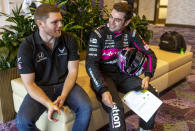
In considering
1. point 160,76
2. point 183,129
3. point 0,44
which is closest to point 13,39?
point 0,44

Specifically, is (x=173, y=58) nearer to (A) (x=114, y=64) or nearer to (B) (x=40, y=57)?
(A) (x=114, y=64)

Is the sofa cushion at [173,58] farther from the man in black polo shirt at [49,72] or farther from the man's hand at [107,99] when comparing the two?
the man in black polo shirt at [49,72]

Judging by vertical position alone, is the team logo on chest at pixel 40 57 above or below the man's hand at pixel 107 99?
above

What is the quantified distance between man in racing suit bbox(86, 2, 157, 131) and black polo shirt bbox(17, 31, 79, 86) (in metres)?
0.19

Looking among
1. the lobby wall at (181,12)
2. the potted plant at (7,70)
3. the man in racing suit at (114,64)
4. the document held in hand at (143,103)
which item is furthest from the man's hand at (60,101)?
the lobby wall at (181,12)

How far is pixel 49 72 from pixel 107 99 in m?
0.47

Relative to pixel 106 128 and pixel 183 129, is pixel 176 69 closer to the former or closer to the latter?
pixel 183 129

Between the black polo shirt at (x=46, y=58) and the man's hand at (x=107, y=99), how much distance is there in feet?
1.15

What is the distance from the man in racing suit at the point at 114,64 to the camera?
4.98 feet

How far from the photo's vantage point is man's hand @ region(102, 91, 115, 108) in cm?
148

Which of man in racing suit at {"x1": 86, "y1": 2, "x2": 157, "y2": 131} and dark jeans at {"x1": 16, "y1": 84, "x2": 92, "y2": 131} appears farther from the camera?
man in racing suit at {"x1": 86, "y1": 2, "x2": 157, "y2": 131}

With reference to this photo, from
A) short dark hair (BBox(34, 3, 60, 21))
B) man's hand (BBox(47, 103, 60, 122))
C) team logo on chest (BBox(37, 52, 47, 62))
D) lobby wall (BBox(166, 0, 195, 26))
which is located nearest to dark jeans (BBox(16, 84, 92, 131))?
man's hand (BBox(47, 103, 60, 122))

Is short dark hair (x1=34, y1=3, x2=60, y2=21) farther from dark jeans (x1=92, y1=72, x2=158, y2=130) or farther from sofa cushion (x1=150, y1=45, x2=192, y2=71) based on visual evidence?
sofa cushion (x1=150, y1=45, x2=192, y2=71)

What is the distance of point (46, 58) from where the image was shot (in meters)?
1.51
